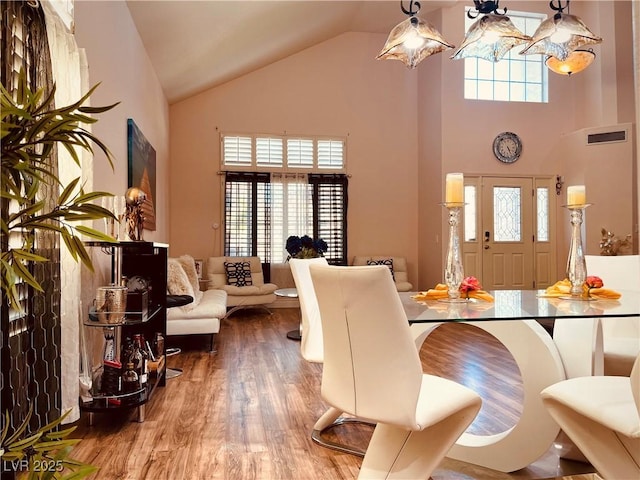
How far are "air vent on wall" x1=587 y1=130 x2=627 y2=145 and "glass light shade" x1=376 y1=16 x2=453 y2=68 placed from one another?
16.9ft

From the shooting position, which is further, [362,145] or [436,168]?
[362,145]

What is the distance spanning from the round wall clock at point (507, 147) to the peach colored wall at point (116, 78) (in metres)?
5.27

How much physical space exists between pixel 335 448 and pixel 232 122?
6101mm

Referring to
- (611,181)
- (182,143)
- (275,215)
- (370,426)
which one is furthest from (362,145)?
(370,426)

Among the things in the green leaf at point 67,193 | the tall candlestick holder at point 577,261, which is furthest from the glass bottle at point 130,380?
the tall candlestick holder at point 577,261

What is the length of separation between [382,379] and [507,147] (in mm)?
6796

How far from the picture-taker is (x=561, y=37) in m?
2.66

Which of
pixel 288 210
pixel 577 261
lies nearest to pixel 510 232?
pixel 288 210

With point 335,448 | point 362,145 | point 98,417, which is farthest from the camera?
point 362,145

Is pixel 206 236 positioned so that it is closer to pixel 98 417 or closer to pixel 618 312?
pixel 98 417

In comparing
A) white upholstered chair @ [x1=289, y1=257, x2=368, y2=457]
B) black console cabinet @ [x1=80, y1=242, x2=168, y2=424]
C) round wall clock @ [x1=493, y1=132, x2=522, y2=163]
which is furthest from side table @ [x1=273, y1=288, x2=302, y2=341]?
round wall clock @ [x1=493, y1=132, x2=522, y2=163]

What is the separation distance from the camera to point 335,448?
7.50 feet

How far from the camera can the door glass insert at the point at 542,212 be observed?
745cm

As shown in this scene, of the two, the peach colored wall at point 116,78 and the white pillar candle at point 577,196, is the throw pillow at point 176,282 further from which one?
the white pillar candle at point 577,196
